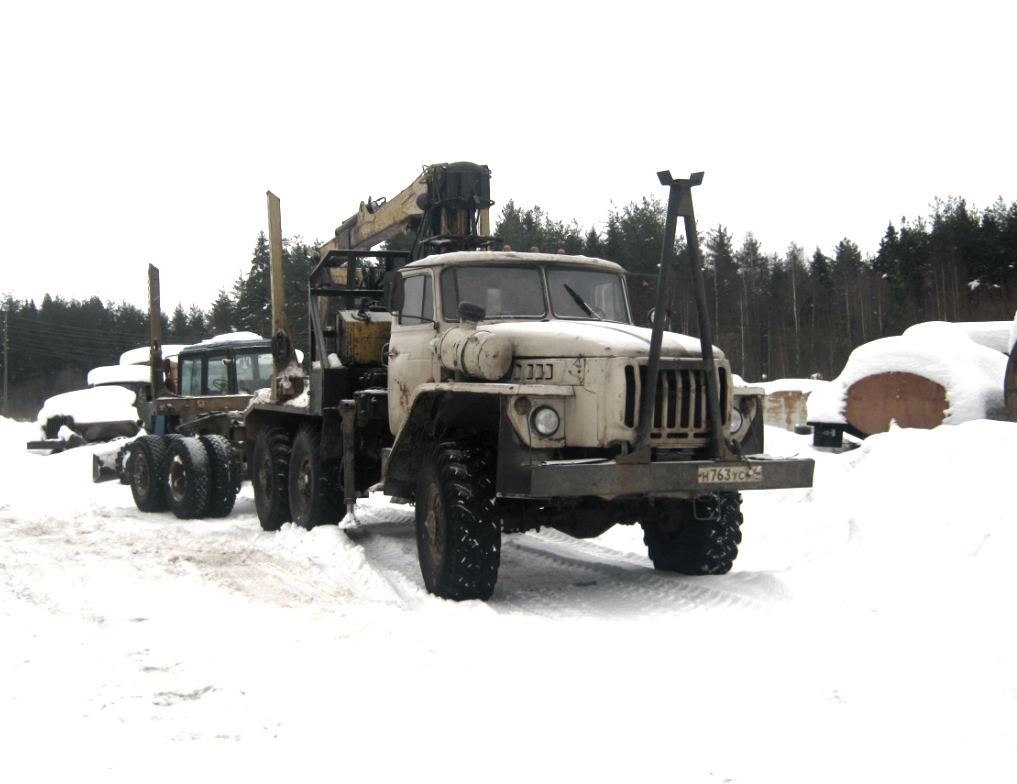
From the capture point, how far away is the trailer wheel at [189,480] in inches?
492

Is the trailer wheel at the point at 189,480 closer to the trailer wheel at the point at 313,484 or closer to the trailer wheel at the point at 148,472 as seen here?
the trailer wheel at the point at 148,472

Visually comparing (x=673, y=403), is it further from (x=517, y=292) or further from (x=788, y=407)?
(x=788, y=407)

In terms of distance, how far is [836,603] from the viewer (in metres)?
6.68

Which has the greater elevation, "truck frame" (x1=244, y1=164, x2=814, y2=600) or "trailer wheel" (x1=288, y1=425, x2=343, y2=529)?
"truck frame" (x1=244, y1=164, x2=814, y2=600)

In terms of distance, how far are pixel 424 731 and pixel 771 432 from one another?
1314 centimetres

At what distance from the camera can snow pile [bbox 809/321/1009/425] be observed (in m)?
13.5

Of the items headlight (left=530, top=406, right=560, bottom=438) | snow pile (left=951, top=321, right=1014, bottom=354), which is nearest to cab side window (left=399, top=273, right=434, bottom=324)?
headlight (left=530, top=406, right=560, bottom=438)

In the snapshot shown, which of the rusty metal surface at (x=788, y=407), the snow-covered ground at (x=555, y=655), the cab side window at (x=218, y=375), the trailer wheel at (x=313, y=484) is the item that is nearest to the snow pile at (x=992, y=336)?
the rusty metal surface at (x=788, y=407)

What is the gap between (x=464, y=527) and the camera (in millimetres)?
6988

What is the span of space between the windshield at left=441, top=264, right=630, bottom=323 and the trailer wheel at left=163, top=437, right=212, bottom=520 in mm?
5706

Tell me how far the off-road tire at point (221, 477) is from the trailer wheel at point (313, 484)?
2340mm

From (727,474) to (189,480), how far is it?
790 cm

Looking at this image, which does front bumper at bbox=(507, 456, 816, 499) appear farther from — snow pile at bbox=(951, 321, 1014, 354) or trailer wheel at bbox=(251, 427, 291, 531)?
snow pile at bbox=(951, 321, 1014, 354)

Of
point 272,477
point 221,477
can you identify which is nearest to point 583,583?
point 272,477
